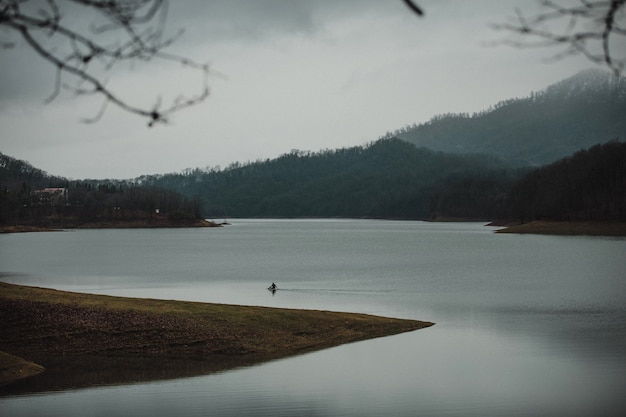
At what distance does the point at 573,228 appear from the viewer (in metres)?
159

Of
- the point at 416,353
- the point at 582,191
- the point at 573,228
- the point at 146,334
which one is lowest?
the point at 416,353

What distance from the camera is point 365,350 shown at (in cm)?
2945

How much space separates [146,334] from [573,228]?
145 meters

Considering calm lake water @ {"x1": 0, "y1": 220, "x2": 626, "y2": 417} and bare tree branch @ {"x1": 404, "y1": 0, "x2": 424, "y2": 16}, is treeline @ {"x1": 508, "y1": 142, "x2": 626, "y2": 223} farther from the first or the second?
bare tree branch @ {"x1": 404, "y1": 0, "x2": 424, "y2": 16}

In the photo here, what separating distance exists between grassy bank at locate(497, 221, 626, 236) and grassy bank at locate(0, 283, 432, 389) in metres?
133

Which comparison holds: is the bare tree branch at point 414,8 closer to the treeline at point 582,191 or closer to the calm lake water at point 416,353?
the calm lake water at point 416,353

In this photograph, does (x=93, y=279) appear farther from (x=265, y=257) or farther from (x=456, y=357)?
(x=456, y=357)

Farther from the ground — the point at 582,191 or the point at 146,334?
the point at 582,191

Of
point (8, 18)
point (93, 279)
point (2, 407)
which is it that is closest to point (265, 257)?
point (93, 279)

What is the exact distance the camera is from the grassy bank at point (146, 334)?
26594 mm

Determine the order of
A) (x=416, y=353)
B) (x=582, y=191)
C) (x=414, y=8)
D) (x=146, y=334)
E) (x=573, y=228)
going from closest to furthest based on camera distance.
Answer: (x=414, y=8) < (x=416, y=353) < (x=146, y=334) < (x=573, y=228) < (x=582, y=191)

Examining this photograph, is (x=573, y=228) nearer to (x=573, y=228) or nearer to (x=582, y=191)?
(x=573, y=228)

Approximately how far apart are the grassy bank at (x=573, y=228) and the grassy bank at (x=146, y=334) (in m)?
133

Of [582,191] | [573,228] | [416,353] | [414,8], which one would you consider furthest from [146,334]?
[582,191]
